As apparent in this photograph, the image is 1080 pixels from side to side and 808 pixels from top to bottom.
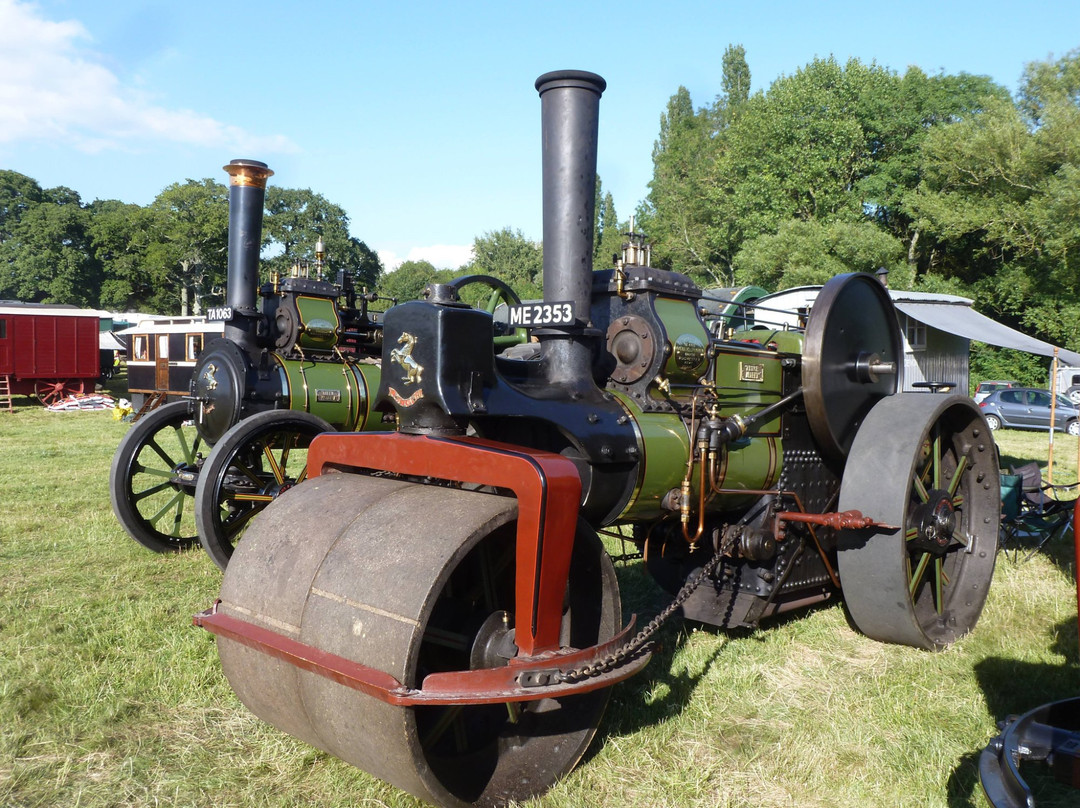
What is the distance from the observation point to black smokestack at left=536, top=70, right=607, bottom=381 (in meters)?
3.13

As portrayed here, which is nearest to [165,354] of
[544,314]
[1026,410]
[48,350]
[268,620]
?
[48,350]

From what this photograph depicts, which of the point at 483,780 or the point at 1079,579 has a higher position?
the point at 1079,579

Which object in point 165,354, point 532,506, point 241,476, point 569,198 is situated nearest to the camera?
point 532,506

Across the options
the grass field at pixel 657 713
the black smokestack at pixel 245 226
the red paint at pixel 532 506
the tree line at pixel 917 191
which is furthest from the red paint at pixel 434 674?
the tree line at pixel 917 191

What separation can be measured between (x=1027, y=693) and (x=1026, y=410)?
1667 cm

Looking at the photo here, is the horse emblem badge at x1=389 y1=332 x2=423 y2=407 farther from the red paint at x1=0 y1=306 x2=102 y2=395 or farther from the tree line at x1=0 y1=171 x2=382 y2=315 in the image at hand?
the tree line at x1=0 y1=171 x2=382 y2=315

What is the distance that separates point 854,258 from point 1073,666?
22.4m

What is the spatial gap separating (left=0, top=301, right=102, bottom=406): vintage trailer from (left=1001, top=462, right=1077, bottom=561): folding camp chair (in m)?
21.1

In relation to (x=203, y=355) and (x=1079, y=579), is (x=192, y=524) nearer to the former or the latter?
(x=203, y=355)

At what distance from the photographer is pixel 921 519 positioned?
3873 mm

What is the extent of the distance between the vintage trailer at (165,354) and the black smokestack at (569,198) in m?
13.5

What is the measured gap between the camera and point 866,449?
3.83 m

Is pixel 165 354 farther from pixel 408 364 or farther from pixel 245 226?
pixel 408 364

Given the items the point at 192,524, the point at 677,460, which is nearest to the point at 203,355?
the point at 192,524
